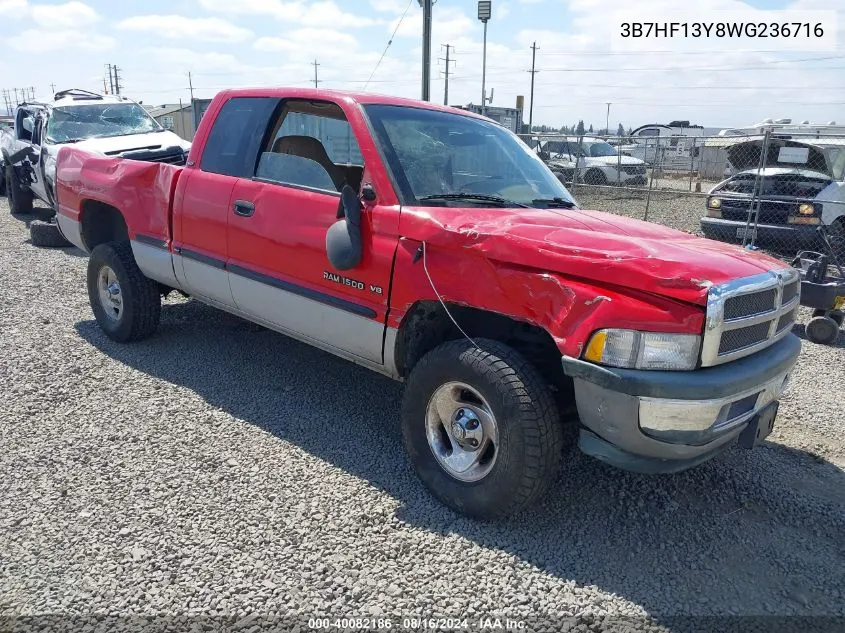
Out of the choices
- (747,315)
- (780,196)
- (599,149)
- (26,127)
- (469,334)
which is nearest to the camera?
(747,315)

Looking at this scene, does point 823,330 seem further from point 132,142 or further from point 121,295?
point 132,142

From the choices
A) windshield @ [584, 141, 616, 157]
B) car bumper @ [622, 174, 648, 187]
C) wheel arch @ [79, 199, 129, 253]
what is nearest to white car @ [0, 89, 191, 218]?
wheel arch @ [79, 199, 129, 253]

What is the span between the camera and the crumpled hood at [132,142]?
9.66 metres

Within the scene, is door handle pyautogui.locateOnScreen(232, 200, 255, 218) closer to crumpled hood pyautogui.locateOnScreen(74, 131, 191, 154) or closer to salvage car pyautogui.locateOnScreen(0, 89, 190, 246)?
salvage car pyautogui.locateOnScreen(0, 89, 190, 246)

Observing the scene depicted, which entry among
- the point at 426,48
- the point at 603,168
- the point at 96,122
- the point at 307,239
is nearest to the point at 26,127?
the point at 96,122

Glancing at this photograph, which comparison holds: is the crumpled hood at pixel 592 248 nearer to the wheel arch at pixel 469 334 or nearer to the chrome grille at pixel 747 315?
the chrome grille at pixel 747 315

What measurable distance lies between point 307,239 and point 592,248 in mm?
1662

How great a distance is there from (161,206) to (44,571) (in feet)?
8.96

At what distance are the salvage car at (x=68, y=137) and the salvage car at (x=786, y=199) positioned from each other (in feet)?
25.4

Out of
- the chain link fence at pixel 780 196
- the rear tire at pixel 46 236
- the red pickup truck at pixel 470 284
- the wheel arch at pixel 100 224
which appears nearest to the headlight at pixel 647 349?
the red pickup truck at pixel 470 284

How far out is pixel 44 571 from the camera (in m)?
2.73

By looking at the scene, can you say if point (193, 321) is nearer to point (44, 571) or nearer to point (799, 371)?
point (44, 571)

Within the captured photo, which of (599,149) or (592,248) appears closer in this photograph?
(592,248)

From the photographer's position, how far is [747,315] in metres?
2.80
